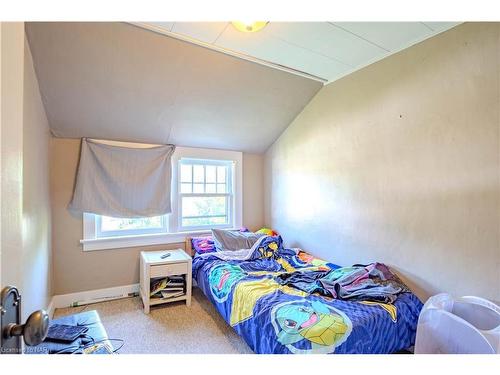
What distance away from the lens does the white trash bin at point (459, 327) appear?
3.89 ft

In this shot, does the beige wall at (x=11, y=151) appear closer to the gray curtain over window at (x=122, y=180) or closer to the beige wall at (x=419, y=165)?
the beige wall at (x=419, y=165)

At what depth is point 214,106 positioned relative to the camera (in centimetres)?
264

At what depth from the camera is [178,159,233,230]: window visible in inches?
127

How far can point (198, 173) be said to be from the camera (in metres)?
3.33

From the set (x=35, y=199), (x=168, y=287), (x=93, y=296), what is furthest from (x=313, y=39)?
(x=93, y=296)

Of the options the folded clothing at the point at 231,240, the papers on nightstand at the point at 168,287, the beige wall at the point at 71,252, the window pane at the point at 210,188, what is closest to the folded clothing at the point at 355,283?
the folded clothing at the point at 231,240

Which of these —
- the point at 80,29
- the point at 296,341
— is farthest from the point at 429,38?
the point at 80,29

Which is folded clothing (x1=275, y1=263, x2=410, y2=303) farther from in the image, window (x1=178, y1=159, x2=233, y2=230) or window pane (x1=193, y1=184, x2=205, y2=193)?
window pane (x1=193, y1=184, x2=205, y2=193)

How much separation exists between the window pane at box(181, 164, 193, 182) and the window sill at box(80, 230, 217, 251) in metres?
0.68

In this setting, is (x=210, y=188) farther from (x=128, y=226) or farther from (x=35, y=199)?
(x=35, y=199)

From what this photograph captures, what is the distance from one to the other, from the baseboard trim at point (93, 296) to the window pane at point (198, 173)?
1446 millimetres

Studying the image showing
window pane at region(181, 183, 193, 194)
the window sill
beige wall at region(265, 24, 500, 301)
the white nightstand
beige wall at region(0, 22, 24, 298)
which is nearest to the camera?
beige wall at region(0, 22, 24, 298)

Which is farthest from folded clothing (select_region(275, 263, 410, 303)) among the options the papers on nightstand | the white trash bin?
the papers on nightstand

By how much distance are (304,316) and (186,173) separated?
229 cm
